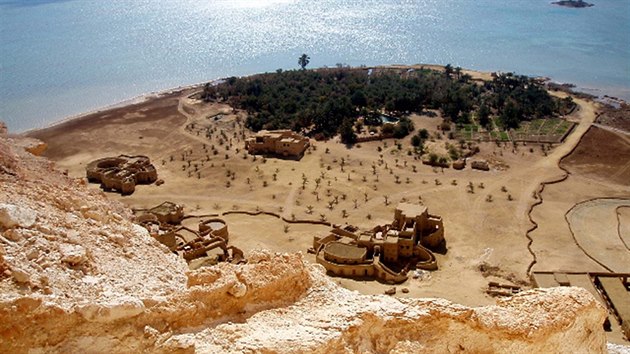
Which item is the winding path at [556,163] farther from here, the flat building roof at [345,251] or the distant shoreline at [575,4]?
the distant shoreline at [575,4]

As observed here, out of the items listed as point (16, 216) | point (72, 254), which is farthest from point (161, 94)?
point (72, 254)

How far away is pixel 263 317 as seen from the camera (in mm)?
9820

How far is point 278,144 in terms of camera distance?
52.1 m

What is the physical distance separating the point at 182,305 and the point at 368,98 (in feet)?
199

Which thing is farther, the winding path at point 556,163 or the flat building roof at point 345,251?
the winding path at point 556,163

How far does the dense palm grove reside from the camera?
60.9m

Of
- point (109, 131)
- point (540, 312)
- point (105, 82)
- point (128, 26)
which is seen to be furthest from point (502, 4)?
point (540, 312)

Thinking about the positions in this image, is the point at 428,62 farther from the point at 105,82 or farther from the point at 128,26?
the point at 128,26

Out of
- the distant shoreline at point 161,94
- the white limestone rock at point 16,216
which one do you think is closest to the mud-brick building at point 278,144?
the distant shoreline at point 161,94

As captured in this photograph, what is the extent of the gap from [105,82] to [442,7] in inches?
3699

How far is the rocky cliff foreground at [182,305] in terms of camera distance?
8062mm

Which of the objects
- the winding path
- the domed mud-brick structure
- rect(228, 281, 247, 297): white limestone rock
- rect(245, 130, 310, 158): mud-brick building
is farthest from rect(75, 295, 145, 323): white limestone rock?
rect(245, 130, 310, 158): mud-brick building

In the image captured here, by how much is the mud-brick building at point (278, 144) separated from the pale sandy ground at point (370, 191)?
120 cm

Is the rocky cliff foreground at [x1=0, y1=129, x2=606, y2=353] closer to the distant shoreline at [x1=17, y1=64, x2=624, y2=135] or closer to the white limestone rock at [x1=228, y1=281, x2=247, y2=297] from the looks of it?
the white limestone rock at [x1=228, y1=281, x2=247, y2=297]
